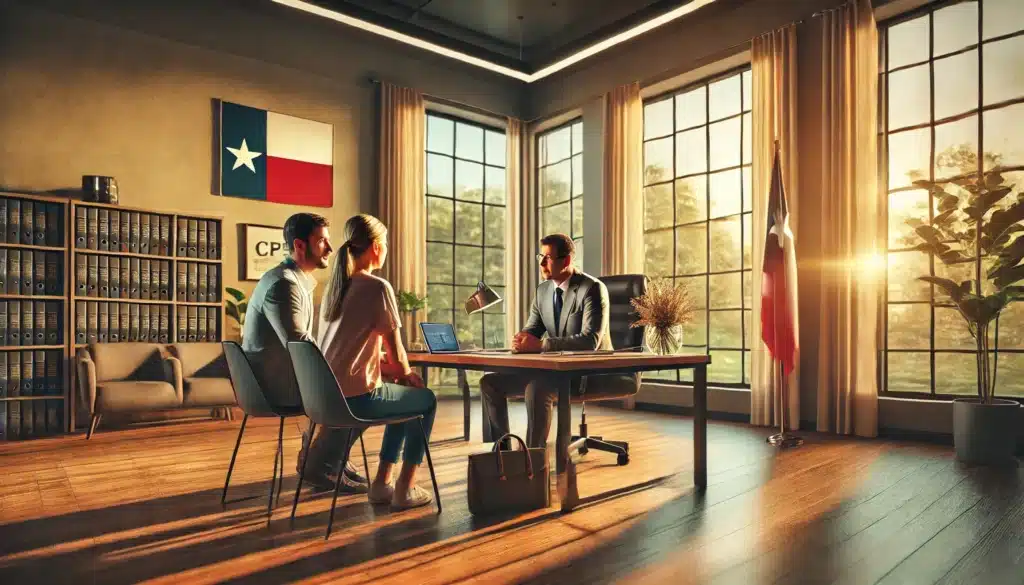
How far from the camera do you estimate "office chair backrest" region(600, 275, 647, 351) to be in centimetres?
410

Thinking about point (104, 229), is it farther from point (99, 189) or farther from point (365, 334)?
point (365, 334)

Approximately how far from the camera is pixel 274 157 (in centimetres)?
641

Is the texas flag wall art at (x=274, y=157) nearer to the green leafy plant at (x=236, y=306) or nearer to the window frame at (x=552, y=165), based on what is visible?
the green leafy plant at (x=236, y=306)

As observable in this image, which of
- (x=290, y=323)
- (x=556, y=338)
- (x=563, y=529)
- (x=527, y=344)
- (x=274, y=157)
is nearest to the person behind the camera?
(x=563, y=529)

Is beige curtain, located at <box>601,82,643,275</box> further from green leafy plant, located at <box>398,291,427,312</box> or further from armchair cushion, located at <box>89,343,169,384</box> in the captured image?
armchair cushion, located at <box>89,343,169,384</box>

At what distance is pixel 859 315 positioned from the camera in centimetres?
496

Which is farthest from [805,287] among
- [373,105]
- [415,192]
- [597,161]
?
[373,105]

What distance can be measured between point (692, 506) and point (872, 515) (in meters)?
0.74

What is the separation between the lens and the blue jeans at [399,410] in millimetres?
2676

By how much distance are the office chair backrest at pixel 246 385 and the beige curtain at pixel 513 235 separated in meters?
5.13

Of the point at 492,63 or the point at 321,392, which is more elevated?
the point at 492,63

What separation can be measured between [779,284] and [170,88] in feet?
17.7

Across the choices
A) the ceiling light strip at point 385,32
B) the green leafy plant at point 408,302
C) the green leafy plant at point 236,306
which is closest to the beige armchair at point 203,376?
the green leafy plant at point 236,306

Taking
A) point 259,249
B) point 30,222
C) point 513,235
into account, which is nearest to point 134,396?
point 30,222
